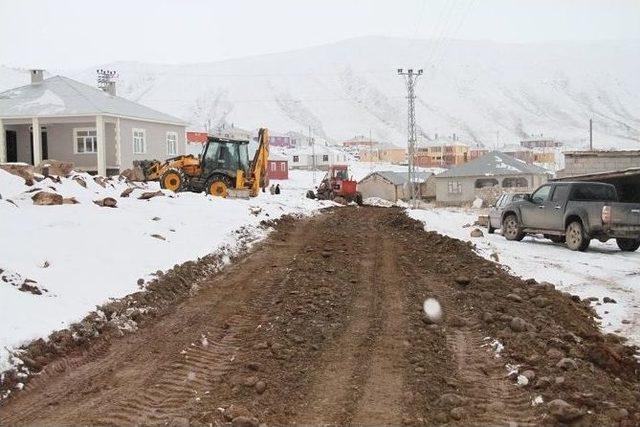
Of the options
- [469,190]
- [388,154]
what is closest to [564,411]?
[469,190]

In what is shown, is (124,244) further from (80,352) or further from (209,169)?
(209,169)

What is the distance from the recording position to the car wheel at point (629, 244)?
16.0 metres

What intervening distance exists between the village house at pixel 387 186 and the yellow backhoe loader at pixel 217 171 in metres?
36.2

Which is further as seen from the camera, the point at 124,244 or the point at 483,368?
the point at 124,244

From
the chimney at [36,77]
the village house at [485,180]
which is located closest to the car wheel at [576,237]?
the chimney at [36,77]

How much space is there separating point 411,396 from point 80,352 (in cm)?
383

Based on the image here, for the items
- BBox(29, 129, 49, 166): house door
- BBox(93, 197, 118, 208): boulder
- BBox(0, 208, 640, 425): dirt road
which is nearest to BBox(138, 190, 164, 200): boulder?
BBox(93, 197, 118, 208): boulder

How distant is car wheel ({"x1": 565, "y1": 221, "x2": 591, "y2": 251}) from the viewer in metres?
16.0

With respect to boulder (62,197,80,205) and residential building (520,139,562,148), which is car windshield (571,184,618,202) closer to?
boulder (62,197,80,205)

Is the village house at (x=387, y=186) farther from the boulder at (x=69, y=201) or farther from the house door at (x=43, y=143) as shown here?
the boulder at (x=69, y=201)

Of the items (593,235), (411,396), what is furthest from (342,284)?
(593,235)

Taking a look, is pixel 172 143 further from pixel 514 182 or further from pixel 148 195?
pixel 514 182

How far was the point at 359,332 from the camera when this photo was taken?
7664 mm

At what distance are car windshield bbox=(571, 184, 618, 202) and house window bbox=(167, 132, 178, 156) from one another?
27.7m
